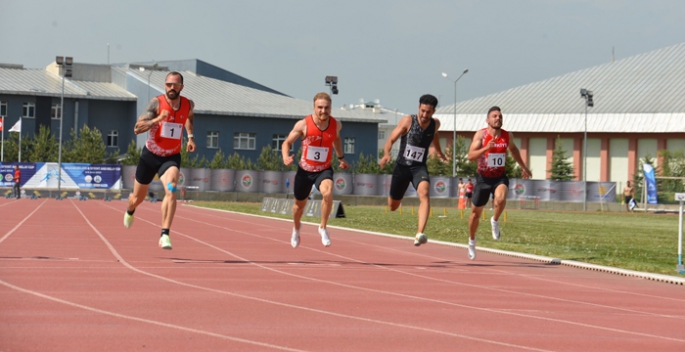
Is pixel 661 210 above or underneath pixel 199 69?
underneath

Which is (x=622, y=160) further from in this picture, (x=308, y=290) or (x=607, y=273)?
(x=308, y=290)

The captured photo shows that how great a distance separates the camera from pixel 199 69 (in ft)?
327

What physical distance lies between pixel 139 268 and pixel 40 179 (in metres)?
48.1

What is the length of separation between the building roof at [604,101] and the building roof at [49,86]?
106ft

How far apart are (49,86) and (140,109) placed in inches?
312

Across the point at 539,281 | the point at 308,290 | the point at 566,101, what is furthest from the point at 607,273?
the point at 566,101

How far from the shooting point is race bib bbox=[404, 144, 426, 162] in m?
14.0

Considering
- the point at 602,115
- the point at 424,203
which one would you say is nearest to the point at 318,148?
the point at 424,203

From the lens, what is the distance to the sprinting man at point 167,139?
12.1m

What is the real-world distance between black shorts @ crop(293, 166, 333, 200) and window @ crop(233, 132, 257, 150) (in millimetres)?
65976

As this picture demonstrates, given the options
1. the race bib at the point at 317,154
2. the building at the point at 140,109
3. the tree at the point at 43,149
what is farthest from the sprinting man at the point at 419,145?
the building at the point at 140,109

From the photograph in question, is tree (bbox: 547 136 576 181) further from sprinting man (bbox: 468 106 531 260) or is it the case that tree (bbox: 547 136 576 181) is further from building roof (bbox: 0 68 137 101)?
sprinting man (bbox: 468 106 531 260)

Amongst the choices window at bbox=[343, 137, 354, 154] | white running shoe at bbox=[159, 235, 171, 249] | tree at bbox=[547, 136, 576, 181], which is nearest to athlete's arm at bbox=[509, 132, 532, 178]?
white running shoe at bbox=[159, 235, 171, 249]

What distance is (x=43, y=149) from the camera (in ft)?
230
